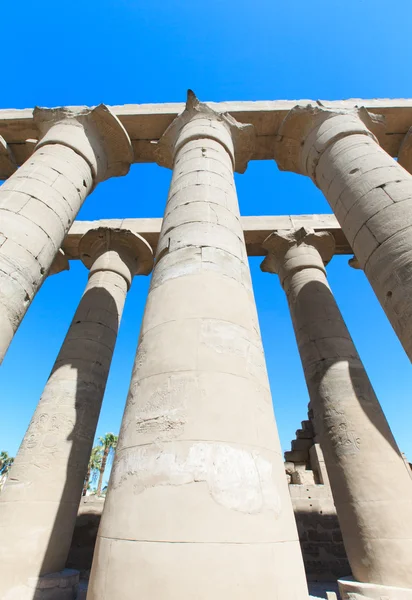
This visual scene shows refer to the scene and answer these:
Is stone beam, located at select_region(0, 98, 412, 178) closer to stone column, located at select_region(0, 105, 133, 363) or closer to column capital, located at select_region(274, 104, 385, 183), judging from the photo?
column capital, located at select_region(274, 104, 385, 183)

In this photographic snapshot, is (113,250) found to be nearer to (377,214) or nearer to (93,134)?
(93,134)

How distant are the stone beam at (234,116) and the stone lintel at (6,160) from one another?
39 cm

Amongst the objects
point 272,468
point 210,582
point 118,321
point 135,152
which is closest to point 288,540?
point 272,468

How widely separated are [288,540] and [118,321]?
9.07 metres

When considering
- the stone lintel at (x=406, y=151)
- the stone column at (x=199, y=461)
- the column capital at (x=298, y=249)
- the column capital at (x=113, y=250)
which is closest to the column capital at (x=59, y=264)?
the column capital at (x=113, y=250)

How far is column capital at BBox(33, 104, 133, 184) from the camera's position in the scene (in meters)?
7.95

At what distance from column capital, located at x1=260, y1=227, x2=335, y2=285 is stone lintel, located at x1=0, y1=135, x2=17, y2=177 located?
8.80 metres

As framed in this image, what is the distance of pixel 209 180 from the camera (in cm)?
599

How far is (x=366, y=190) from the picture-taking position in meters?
5.96

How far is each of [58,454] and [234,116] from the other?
9956mm

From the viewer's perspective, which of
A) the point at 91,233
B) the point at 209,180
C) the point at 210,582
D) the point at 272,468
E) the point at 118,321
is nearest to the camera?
the point at 210,582

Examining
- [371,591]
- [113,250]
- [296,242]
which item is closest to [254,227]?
[296,242]

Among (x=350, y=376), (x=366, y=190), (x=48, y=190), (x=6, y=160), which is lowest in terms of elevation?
(x=350, y=376)

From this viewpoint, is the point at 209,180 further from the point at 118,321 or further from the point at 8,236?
the point at 118,321
